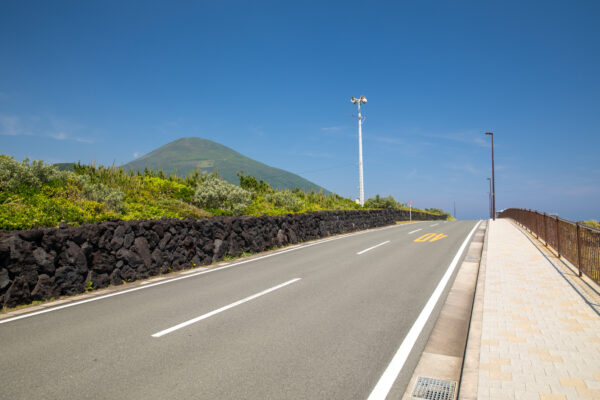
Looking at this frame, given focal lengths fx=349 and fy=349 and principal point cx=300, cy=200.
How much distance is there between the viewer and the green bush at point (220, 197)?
1784cm

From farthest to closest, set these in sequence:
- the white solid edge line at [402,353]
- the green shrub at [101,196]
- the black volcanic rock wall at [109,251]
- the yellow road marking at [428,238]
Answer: the yellow road marking at [428,238] < the green shrub at [101,196] < the black volcanic rock wall at [109,251] < the white solid edge line at [402,353]

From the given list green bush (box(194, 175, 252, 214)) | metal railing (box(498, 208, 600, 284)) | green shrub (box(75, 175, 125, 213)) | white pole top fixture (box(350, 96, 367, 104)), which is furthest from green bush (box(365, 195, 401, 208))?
green shrub (box(75, 175, 125, 213))

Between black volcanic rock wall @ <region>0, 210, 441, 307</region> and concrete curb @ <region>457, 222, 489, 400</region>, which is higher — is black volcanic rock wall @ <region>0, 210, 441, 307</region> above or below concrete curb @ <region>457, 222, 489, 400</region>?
above

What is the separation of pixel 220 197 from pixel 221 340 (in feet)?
45.8

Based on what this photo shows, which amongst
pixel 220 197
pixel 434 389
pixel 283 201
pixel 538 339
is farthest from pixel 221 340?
pixel 283 201

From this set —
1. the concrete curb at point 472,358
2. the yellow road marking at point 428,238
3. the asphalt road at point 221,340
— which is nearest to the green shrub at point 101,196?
the asphalt road at point 221,340

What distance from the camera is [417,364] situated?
3939 millimetres

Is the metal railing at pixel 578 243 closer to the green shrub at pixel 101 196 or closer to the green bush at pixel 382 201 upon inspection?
the green shrub at pixel 101 196

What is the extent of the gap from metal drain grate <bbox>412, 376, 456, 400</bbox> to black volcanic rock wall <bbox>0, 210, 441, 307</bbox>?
22.4 ft

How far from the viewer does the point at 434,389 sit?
341 cm

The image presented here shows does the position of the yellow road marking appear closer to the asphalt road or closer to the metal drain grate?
the asphalt road

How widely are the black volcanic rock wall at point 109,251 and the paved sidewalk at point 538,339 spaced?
7.39m

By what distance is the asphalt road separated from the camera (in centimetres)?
342

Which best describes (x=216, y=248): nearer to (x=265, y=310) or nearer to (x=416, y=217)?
(x=265, y=310)
